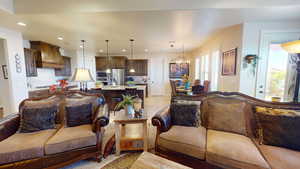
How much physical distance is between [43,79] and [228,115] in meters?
6.36

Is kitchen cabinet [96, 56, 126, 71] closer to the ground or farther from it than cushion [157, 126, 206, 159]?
farther from it

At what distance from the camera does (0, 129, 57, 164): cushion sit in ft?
4.85

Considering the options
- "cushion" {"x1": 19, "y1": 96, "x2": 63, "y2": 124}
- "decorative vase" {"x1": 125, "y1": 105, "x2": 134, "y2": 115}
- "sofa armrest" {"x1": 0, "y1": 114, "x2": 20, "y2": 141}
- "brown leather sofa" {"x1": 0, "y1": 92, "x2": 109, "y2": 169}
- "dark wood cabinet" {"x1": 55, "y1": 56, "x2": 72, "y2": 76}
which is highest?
"dark wood cabinet" {"x1": 55, "y1": 56, "x2": 72, "y2": 76}

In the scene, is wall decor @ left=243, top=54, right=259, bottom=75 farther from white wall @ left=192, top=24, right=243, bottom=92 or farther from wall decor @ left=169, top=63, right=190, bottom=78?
wall decor @ left=169, top=63, right=190, bottom=78

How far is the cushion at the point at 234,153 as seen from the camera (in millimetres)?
1308

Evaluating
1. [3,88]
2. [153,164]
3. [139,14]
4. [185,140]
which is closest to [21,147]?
[153,164]

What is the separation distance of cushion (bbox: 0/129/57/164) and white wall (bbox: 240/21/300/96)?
157 inches

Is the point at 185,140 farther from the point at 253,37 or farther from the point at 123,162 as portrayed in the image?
the point at 253,37

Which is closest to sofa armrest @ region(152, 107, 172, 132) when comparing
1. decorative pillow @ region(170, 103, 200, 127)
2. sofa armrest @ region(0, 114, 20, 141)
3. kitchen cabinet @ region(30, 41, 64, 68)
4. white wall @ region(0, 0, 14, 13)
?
decorative pillow @ region(170, 103, 200, 127)

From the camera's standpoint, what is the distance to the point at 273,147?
1485 millimetres

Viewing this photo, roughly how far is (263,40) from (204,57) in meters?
2.55

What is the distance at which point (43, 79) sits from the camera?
5027mm

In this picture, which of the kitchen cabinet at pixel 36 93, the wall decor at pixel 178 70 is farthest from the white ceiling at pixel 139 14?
the wall decor at pixel 178 70

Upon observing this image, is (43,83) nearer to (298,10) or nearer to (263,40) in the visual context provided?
(263,40)
